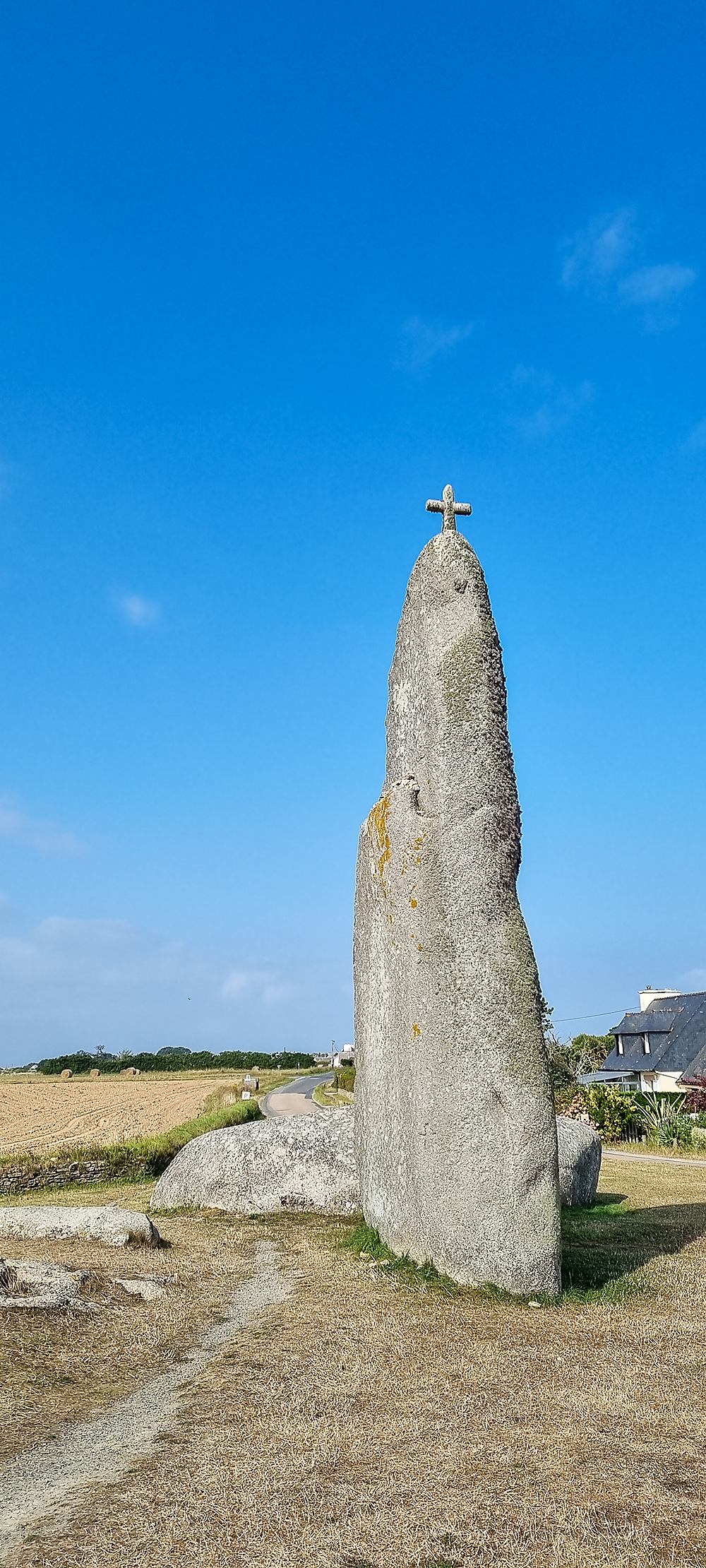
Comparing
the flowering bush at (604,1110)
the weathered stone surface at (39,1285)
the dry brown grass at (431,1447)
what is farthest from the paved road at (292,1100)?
the dry brown grass at (431,1447)

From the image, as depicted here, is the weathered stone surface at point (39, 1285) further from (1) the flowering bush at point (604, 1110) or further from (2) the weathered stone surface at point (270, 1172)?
(1) the flowering bush at point (604, 1110)

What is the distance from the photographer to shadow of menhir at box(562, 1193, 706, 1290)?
9.02 metres

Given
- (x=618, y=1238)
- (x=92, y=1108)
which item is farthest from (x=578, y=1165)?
(x=92, y=1108)

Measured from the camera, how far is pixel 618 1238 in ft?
36.3

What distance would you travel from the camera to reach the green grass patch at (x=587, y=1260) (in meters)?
8.18

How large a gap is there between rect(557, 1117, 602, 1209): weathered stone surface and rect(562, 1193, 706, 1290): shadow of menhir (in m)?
0.30

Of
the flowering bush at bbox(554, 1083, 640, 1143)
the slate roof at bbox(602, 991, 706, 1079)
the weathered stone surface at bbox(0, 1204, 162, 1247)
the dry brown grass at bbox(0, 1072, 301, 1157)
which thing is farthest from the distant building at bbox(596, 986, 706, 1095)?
the weathered stone surface at bbox(0, 1204, 162, 1247)

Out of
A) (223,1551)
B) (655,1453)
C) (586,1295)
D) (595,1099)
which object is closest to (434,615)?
(586,1295)

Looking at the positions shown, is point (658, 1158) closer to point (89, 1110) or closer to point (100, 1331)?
point (100, 1331)

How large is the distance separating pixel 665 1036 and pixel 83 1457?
46420 millimetres

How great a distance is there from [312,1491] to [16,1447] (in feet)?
6.02

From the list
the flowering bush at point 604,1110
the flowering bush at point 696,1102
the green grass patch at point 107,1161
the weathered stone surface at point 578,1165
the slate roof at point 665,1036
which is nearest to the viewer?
the weathered stone surface at point 578,1165

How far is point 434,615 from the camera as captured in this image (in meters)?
9.64

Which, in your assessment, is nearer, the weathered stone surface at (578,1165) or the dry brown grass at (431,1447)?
the dry brown grass at (431,1447)
